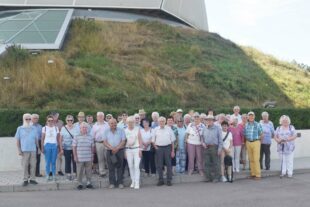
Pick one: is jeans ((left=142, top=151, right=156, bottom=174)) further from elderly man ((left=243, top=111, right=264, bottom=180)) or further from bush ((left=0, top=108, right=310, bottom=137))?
bush ((left=0, top=108, right=310, bottom=137))

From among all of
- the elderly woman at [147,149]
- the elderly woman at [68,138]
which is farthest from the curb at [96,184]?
the elderly woman at [68,138]

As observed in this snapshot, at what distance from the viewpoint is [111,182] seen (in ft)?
35.0

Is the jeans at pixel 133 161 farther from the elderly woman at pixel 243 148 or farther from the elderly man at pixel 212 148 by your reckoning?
the elderly woman at pixel 243 148

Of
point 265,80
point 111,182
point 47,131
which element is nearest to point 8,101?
point 47,131

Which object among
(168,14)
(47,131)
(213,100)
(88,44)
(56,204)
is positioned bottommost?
(56,204)

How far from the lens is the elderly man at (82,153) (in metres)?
10.5

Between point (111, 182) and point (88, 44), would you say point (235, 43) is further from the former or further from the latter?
point (111, 182)

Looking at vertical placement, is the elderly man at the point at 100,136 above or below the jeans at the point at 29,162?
above

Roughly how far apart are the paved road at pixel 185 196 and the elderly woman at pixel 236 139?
131 cm

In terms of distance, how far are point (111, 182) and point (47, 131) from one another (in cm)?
185

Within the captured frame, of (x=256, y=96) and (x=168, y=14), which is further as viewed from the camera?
(x=168, y=14)

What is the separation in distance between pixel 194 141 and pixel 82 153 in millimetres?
2728

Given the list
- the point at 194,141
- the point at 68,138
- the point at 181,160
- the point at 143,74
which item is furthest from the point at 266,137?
the point at 143,74

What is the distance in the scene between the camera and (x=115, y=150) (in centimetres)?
1065
